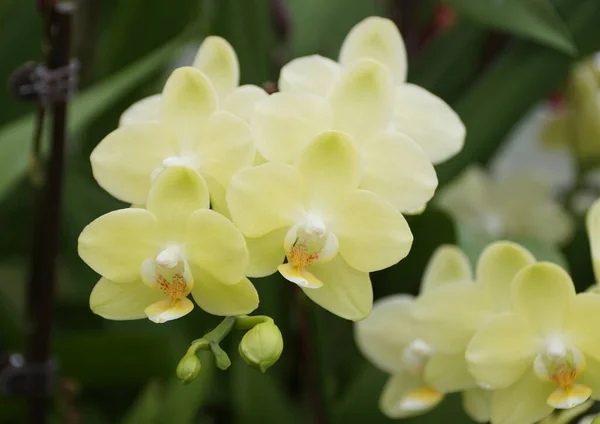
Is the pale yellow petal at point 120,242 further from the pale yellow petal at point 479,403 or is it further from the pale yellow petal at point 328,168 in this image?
the pale yellow petal at point 479,403

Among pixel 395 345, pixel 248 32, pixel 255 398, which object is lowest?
pixel 255 398

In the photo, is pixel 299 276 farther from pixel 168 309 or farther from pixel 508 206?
pixel 508 206

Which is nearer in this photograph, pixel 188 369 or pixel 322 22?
pixel 188 369

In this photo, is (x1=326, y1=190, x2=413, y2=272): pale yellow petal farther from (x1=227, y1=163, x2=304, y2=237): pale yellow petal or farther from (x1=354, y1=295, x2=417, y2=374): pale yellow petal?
(x1=354, y1=295, x2=417, y2=374): pale yellow petal

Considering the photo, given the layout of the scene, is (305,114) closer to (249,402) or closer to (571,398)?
(571,398)

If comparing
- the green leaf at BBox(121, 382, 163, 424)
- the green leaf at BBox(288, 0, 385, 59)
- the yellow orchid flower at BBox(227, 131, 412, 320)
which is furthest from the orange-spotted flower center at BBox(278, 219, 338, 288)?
the green leaf at BBox(288, 0, 385, 59)

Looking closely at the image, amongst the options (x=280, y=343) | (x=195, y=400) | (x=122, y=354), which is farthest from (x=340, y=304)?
(x=122, y=354)

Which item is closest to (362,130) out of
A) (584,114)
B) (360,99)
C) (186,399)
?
(360,99)
